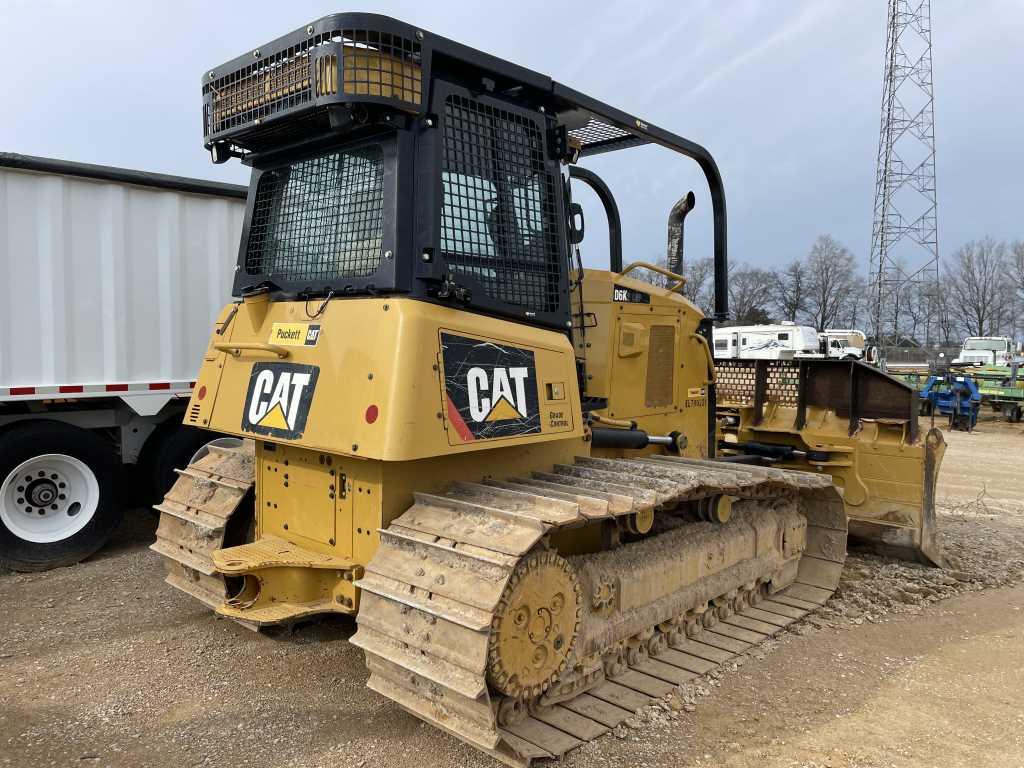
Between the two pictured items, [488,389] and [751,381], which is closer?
[488,389]

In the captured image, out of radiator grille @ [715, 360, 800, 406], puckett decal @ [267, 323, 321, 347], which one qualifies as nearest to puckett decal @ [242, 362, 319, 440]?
puckett decal @ [267, 323, 321, 347]

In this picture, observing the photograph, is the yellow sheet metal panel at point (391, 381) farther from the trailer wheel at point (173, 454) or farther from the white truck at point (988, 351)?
the white truck at point (988, 351)

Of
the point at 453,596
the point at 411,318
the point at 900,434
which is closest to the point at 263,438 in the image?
the point at 411,318

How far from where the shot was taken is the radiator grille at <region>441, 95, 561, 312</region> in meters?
3.69

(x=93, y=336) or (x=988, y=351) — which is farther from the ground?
(x=988, y=351)

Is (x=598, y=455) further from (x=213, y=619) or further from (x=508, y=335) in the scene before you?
(x=213, y=619)

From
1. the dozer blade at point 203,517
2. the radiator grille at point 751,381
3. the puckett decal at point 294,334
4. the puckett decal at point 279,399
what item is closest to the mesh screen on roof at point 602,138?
the puckett decal at point 294,334

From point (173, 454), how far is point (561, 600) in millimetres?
4867

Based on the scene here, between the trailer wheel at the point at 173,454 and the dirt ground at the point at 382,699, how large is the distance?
1.27 meters

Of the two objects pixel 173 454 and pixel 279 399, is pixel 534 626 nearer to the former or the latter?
pixel 279 399

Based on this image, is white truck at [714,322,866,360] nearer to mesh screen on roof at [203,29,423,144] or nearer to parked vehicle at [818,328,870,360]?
parked vehicle at [818,328,870,360]

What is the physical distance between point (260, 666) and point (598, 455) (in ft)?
7.35

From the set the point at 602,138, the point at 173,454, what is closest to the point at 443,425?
the point at 602,138

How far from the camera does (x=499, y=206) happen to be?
154 inches
